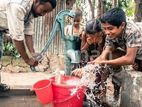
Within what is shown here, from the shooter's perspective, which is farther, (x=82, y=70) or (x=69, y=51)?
(x=69, y=51)

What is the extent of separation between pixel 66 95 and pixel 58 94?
0.29 ft

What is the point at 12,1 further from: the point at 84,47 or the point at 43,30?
the point at 43,30

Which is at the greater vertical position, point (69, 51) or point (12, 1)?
point (12, 1)

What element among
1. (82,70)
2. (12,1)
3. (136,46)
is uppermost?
(12,1)

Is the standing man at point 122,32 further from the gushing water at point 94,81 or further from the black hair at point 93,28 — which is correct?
the black hair at point 93,28

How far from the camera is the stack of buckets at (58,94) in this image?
393cm

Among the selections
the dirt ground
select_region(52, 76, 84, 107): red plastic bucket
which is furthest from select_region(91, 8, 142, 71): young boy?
the dirt ground

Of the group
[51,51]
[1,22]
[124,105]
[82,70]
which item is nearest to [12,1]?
[1,22]

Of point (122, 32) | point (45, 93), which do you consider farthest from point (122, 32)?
point (45, 93)

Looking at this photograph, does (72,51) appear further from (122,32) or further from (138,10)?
(138,10)

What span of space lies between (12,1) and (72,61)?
114 centimetres

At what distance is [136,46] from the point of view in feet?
13.3

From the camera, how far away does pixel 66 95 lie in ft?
13.0

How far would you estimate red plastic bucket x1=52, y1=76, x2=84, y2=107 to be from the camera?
3.94 metres
